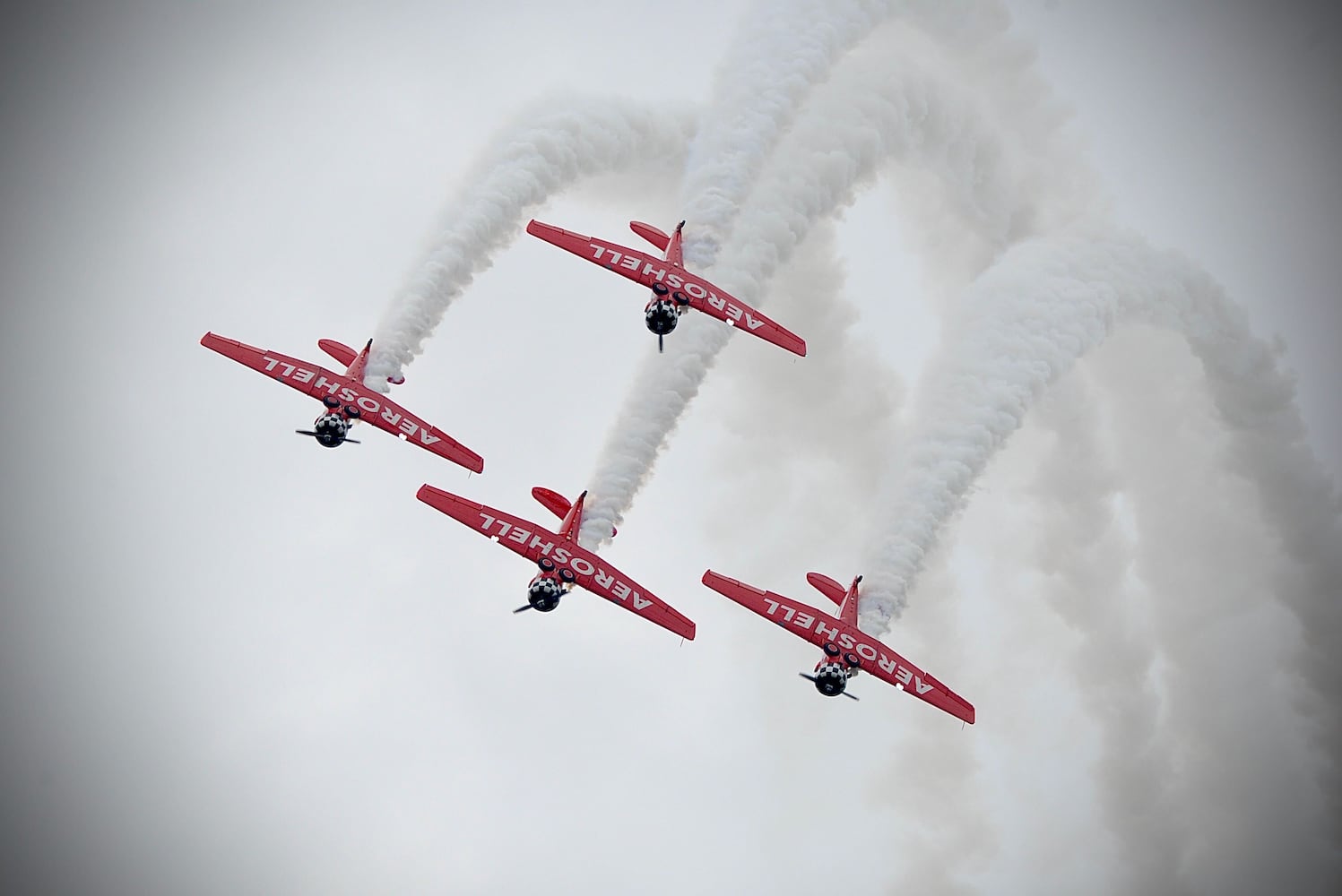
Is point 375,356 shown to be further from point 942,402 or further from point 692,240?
point 942,402

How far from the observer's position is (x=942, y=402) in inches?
1796

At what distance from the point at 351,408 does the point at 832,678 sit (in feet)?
59.2

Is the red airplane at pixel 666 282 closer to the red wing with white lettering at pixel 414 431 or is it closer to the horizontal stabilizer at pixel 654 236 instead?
the horizontal stabilizer at pixel 654 236

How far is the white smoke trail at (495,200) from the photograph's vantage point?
45156 mm

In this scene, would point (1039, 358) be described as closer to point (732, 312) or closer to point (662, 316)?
point (732, 312)

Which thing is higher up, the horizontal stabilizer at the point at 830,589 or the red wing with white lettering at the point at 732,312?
the red wing with white lettering at the point at 732,312

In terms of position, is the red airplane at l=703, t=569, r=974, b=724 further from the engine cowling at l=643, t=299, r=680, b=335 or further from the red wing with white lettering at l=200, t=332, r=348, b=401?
the red wing with white lettering at l=200, t=332, r=348, b=401

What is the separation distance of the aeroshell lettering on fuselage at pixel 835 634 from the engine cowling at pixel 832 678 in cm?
70

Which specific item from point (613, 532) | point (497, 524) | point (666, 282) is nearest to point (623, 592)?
point (613, 532)

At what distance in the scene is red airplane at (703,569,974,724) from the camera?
1689 inches

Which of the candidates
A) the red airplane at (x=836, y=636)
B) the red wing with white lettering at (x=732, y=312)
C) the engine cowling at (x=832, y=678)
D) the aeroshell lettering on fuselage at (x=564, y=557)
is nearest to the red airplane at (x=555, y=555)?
the aeroshell lettering on fuselage at (x=564, y=557)

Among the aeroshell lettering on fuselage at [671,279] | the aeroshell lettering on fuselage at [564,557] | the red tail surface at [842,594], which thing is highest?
the aeroshell lettering on fuselage at [671,279]

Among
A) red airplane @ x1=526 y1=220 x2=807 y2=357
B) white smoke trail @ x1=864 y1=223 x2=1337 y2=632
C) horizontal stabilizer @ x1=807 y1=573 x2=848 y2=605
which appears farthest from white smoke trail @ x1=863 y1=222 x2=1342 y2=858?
red airplane @ x1=526 y1=220 x2=807 y2=357

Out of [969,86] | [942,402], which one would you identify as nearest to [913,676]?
[942,402]
